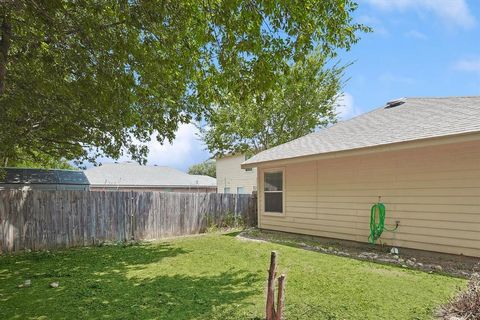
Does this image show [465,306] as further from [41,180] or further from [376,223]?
[41,180]

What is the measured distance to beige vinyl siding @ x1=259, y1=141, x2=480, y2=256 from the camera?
6402 mm

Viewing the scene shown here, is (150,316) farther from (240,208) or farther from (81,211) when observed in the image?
(240,208)

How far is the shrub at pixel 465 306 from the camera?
3499 mm

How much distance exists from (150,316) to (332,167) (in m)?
6.47

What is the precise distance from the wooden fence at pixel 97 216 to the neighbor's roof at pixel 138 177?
15.2 meters

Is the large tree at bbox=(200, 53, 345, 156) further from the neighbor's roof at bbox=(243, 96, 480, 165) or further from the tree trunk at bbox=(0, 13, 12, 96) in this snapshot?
the tree trunk at bbox=(0, 13, 12, 96)

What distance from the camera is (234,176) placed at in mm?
26641

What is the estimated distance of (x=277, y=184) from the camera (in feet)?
36.8

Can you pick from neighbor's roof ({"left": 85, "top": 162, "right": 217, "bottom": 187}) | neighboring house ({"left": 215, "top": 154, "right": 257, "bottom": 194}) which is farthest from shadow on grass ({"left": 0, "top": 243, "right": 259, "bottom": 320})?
neighbor's roof ({"left": 85, "top": 162, "right": 217, "bottom": 187})

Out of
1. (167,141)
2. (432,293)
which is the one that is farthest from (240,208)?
(432,293)

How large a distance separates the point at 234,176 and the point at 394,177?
19.4 metres

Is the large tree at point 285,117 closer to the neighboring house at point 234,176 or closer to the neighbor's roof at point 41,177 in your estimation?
the neighboring house at point 234,176

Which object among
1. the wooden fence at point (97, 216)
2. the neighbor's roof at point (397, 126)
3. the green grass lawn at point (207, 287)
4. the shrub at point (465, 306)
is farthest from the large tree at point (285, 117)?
the shrub at point (465, 306)

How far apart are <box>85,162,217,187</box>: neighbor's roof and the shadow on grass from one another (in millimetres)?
18493
